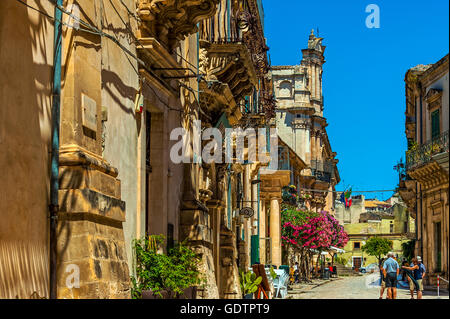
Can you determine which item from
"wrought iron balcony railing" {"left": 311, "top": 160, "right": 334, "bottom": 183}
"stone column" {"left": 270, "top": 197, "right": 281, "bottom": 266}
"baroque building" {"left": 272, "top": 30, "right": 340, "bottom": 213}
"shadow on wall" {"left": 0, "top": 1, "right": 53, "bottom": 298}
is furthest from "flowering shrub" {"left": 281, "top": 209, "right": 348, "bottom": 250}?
"shadow on wall" {"left": 0, "top": 1, "right": 53, "bottom": 298}

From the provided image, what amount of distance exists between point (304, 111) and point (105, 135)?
64.8m

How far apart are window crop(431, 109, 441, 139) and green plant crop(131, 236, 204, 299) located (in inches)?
273

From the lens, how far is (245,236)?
93.8 ft

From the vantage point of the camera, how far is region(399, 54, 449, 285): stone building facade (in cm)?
351

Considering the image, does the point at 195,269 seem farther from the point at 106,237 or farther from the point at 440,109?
the point at 440,109

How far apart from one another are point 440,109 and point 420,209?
74 centimetres

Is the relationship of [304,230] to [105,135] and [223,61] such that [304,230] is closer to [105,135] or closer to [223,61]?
[223,61]

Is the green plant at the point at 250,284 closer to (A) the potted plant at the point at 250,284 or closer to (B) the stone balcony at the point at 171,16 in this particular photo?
(A) the potted plant at the point at 250,284

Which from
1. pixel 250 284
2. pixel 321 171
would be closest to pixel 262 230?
pixel 250 284

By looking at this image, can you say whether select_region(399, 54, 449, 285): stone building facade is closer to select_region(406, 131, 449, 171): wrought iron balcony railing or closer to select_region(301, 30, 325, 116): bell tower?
select_region(406, 131, 449, 171): wrought iron balcony railing

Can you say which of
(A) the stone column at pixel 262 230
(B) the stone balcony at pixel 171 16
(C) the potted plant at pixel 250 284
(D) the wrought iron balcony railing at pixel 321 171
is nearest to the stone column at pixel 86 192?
(B) the stone balcony at pixel 171 16

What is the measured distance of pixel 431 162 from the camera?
3.65 meters

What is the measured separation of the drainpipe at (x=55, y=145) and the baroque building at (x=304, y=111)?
63.8 metres
